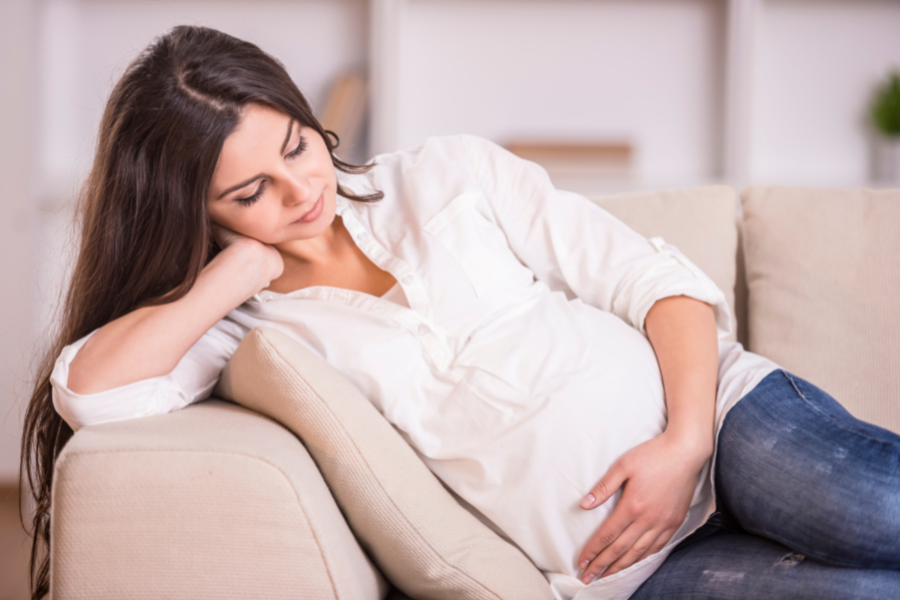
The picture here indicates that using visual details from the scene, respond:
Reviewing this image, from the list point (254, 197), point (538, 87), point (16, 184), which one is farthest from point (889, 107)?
point (16, 184)

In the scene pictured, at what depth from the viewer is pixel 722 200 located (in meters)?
1.39

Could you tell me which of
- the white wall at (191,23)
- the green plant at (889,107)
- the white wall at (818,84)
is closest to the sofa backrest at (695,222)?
the white wall at (818,84)

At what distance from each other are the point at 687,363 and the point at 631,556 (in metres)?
0.28

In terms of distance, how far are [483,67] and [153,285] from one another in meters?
1.68

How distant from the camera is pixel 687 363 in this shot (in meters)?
0.96

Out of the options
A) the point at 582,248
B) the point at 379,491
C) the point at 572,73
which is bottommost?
the point at 379,491

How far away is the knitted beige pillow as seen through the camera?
0.77 metres

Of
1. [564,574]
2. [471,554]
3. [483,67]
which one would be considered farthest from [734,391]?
[483,67]

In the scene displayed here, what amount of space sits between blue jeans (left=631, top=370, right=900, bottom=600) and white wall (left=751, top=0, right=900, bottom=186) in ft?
5.62

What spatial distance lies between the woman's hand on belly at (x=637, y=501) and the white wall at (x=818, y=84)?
1792mm

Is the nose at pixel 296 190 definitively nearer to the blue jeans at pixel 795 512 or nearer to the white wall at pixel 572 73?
the blue jeans at pixel 795 512

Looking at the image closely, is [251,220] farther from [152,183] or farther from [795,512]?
[795,512]

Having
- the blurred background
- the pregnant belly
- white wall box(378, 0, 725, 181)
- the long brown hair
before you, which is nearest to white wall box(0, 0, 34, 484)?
the blurred background

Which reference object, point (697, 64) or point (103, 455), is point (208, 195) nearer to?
point (103, 455)
